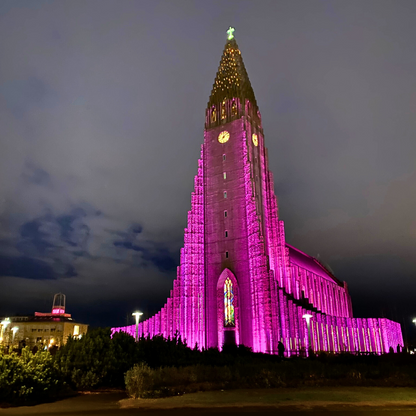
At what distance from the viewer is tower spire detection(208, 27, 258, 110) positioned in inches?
2379

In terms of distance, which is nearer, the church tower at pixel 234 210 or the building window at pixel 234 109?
the church tower at pixel 234 210

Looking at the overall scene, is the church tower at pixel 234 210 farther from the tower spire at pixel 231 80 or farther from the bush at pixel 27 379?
the bush at pixel 27 379

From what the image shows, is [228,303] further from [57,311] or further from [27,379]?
[57,311]

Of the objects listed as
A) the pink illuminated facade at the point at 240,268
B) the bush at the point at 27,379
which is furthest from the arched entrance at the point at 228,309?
the bush at the point at 27,379

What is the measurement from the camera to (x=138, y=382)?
601 inches

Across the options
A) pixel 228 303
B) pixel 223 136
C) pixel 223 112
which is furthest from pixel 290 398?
pixel 223 112

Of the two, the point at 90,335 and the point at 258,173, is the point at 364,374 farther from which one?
the point at 258,173

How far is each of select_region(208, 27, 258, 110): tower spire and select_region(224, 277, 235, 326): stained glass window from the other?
28.7m

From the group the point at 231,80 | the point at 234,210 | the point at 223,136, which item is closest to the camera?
the point at 234,210

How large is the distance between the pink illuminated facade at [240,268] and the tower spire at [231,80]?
22cm

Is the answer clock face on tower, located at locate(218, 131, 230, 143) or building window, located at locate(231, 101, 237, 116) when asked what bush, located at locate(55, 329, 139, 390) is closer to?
clock face on tower, located at locate(218, 131, 230, 143)

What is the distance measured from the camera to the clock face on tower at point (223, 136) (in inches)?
2265

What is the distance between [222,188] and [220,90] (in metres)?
17.5

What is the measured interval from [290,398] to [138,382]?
19.5ft
